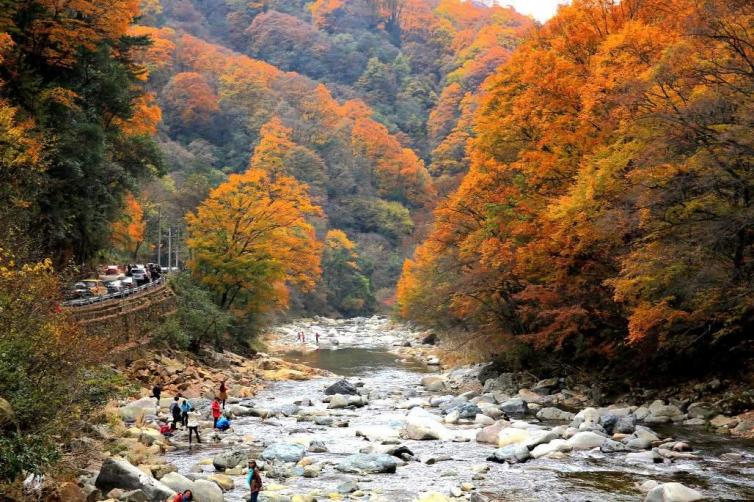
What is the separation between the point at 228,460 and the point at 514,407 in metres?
11.4

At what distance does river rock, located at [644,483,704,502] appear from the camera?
45.6 ft

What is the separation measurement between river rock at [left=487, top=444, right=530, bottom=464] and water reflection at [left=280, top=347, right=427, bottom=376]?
22.9m

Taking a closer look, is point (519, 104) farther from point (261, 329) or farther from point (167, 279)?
point (261, 329)

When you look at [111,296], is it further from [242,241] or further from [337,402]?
[242,241]

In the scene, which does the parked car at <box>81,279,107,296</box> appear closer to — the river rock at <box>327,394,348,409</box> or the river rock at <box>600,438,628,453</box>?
the river rock at <box>327,394,348,409</box>

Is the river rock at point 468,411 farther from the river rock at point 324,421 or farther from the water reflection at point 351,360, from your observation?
the water reflection at point 351,360

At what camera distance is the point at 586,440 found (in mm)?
19453

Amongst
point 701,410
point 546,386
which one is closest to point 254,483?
point 701,410

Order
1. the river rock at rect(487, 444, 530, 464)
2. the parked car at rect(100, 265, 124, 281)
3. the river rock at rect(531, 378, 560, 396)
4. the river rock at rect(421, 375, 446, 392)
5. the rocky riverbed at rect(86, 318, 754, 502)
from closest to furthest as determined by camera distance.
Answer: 1. the rocky riverbed at rect(86, 318, 754, 502)
2. the river rock at rect(487, 444, 530, 464)
3. the river rock at rect(531, 378, 560, 396)
4. the river rock at rect(421, 375, 446, 392)
5. the parked car at rect(100, 265, 124, 281)

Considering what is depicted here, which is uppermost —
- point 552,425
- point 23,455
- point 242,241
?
point 242,241

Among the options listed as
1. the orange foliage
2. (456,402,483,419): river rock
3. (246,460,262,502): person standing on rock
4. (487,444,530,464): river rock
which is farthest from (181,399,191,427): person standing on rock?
the orange foliage

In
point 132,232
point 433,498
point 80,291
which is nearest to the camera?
point 433,498

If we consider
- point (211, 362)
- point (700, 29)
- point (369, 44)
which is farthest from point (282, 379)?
point (369, 44)

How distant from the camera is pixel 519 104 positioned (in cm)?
3247
